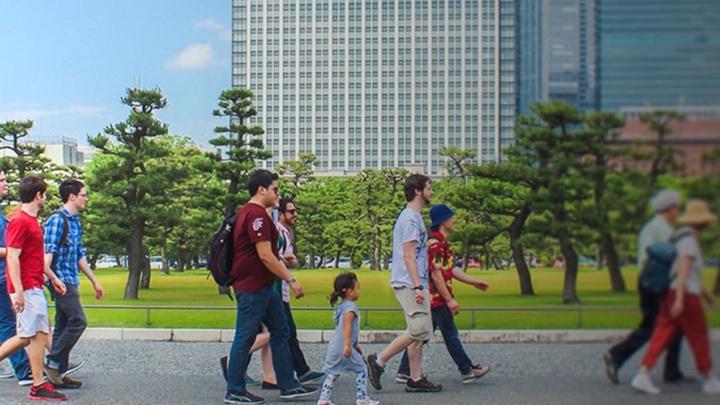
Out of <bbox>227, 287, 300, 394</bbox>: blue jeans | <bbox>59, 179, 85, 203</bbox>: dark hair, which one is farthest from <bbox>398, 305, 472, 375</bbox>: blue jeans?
<bbox>59, 179, 85, 203</bbox>: dark hair

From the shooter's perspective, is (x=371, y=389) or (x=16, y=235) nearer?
(x=16, y=235)

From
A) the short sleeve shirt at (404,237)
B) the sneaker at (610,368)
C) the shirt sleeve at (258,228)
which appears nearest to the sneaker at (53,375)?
the shirt sleeve at (258,228)

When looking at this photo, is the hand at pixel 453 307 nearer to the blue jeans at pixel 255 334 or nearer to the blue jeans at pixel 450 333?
the blue jeans at pixel 450 333

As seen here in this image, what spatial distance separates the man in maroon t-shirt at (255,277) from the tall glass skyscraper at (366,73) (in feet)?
1.20

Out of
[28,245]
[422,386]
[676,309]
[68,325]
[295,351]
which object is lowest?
[422,386]

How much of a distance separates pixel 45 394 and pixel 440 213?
282 cm

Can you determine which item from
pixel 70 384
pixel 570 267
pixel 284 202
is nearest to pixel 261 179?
pixel 284 202

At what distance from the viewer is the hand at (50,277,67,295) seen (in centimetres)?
808

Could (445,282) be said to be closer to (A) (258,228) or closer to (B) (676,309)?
(A) (258,228)

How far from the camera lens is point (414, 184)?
7266 millimetres

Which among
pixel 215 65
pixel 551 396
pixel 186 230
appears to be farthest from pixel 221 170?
pixel 551 396

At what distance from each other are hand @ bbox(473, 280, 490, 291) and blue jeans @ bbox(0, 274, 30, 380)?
3496 mm

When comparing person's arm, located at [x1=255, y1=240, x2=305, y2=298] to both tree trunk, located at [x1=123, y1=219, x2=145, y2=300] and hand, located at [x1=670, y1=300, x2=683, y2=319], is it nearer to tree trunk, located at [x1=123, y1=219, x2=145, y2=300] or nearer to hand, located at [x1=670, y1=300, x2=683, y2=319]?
tree trunk, located at [x1=123, y1=219, x2=145, y2=300]

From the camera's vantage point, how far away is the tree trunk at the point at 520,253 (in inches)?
216
